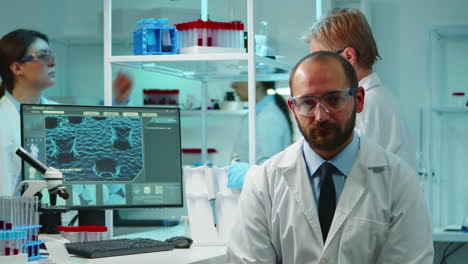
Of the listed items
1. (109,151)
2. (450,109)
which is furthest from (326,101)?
(450,109)

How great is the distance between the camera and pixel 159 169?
2.59 meters

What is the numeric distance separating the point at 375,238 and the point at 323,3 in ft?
9.26

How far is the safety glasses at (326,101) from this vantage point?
1659 millimetres

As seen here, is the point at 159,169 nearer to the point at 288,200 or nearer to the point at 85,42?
the point at 288,200

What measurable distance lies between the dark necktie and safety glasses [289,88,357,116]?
0.17 meters

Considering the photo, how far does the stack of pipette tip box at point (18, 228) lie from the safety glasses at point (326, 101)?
903 mm

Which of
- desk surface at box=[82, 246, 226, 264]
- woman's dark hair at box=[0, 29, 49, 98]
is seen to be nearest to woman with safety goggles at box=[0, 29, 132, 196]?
woman's dark hair at box=[0, 29, 49, 98]

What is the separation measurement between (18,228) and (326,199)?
92 centimetres

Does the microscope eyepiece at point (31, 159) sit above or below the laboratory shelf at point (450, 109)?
below

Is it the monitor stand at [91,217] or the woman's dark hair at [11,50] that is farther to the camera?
the woman's dark hair at [11,50]

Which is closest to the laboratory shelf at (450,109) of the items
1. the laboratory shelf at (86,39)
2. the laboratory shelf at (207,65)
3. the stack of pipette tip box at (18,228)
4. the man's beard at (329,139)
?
the laboratory shelf at (207,65)

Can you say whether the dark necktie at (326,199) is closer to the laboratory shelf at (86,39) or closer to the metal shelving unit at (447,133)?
the metal shelving unit at (447,133)

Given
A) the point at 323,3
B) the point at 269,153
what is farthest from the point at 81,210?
the point at 323,3

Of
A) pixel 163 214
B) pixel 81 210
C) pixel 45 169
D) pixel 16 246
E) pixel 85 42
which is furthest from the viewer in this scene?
pixel 85 42
